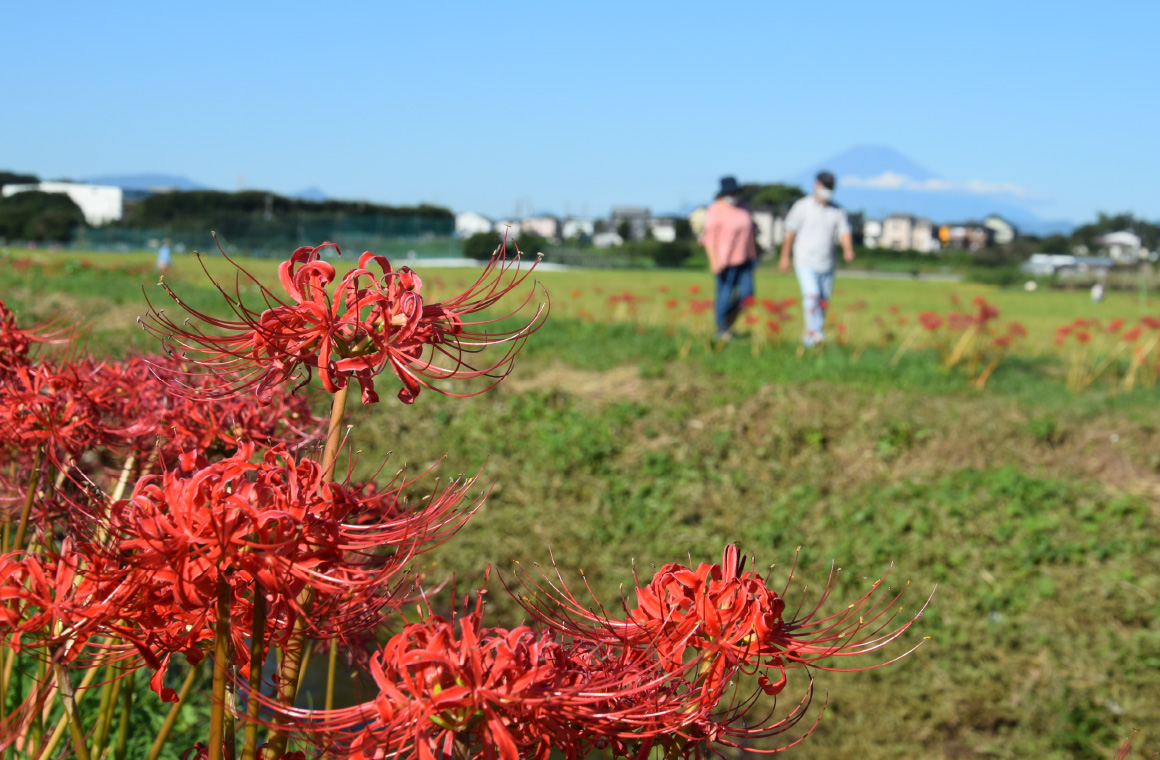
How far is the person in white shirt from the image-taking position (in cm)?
938

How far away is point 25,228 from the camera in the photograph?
51.7 m

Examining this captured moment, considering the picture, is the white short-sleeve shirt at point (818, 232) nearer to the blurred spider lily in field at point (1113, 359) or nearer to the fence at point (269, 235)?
the blurred spider lily in field at point (1113, 359)

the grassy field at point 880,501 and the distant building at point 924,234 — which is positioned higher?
the distant building at point 924,234

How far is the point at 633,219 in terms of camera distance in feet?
346

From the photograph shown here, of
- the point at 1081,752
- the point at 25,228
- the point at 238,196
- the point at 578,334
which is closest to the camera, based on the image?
the point at 1081,752

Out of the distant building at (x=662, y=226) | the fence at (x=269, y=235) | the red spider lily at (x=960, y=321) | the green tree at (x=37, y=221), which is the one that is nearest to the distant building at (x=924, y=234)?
the distant building at (x=662, y=226)

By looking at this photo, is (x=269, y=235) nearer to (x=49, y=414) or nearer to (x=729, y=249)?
(x=729, y=249)

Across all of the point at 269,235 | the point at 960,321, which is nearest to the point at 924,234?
the point at 269,235

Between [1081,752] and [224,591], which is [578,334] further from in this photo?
[224,591]

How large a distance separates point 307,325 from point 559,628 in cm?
50

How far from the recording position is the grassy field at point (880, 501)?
14.4 feet

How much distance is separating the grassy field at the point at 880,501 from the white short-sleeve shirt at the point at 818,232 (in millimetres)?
979

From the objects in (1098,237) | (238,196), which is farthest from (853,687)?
(1098,237)

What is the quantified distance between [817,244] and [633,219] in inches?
3838
